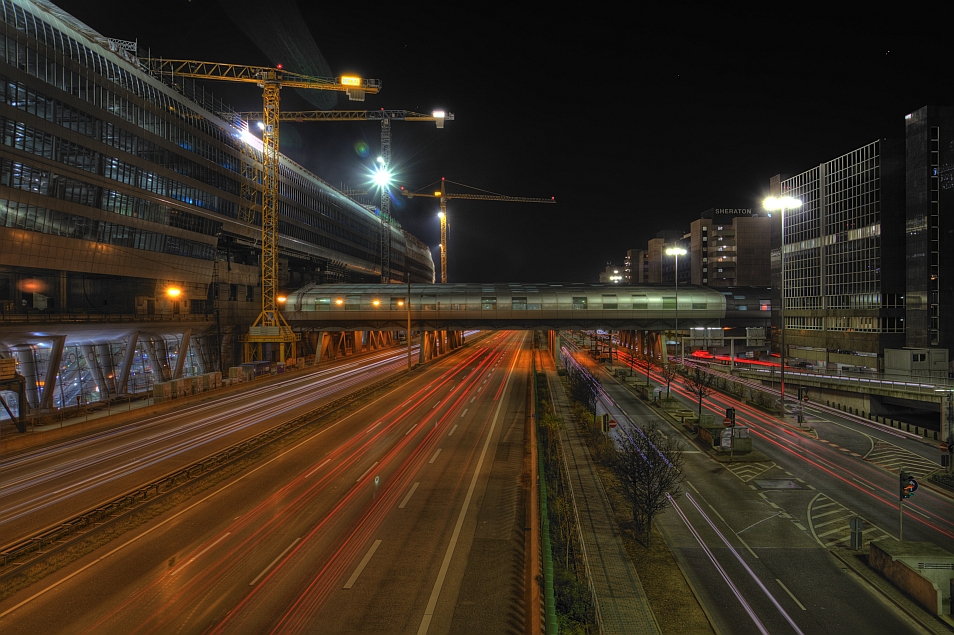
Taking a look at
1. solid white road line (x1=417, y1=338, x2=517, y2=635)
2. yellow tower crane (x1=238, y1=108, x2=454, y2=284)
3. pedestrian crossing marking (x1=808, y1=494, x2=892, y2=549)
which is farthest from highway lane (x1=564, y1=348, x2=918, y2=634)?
yellow tower crane (x1=238, y1=108, x2=454, y2=284)

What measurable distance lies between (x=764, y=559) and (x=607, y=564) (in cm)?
488

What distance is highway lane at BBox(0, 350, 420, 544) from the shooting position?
1833 cm

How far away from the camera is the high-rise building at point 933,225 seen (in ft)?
205

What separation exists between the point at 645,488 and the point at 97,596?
47.2 ft

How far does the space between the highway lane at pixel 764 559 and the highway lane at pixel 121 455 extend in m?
18.9

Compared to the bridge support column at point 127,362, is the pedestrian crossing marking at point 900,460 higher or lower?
lower

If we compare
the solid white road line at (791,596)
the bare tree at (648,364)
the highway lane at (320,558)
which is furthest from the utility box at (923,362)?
the solid white road line at (791,596)

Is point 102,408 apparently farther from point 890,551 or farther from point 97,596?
point 890,551

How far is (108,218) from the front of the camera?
148 ft

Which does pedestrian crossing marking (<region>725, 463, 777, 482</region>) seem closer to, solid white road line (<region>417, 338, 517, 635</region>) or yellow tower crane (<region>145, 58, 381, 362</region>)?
solid white road line (<region>417, 338, 517, 635</region>)

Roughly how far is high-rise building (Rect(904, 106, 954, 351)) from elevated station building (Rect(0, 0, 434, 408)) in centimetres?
7832

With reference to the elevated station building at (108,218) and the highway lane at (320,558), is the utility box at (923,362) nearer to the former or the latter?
the highway lane at (320,558)

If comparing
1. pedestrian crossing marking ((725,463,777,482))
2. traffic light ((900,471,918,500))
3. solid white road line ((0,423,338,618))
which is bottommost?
pedestrian crossing marking ((725,463,777,482))

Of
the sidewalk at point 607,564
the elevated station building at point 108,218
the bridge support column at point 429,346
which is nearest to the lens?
the sidewalk at point 607,564
